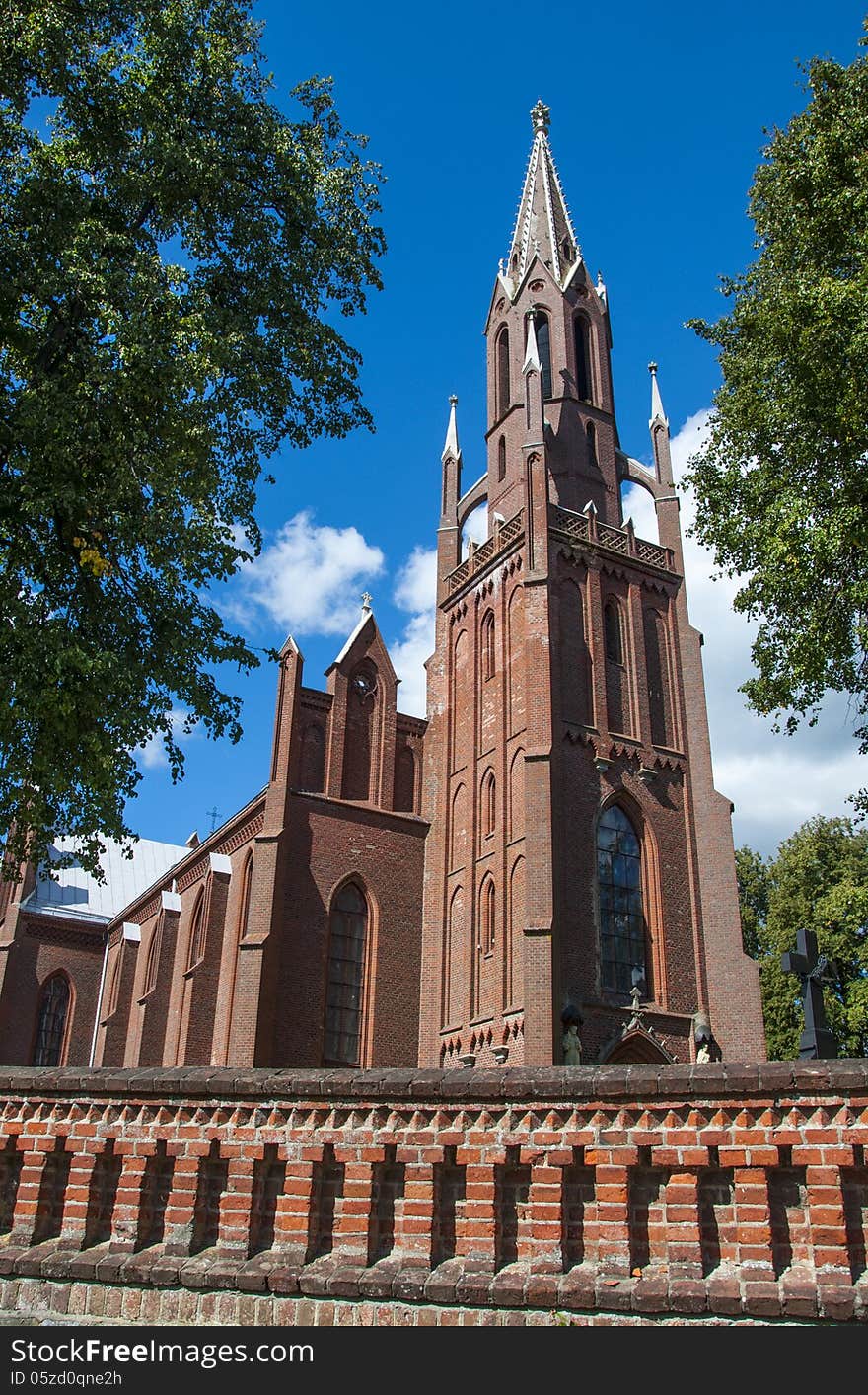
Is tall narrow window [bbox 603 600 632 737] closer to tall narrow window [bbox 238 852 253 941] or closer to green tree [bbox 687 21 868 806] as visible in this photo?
tall narrow window [bbox 238 852 253 941]

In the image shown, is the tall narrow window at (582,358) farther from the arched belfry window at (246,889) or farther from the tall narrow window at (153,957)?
the tall narrow window at (153,957)

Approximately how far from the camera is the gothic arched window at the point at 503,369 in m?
35.4

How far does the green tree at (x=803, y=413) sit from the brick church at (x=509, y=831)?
32.1 ft

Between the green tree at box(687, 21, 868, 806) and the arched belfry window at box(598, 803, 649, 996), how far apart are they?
407 inches

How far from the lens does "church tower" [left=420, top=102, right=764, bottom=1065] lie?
80.7ft

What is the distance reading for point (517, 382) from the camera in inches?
1346

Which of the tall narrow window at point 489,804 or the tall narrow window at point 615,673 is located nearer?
the tall narrow window at point 489,804

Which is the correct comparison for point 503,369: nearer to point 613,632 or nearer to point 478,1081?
→ point 613,632

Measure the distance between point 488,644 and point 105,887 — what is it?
85.5 feet

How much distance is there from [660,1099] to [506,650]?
24.5m

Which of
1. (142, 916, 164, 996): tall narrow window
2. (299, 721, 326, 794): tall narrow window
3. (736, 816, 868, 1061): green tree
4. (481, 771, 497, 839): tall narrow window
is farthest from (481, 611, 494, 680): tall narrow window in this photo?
(142, 916, 164, 996): tall narrow window

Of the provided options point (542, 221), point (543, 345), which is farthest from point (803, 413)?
point (542, 221)

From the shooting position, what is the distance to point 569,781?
26266mm

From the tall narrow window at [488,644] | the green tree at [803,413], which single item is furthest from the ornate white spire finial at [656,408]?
the green tree at [803,413]
